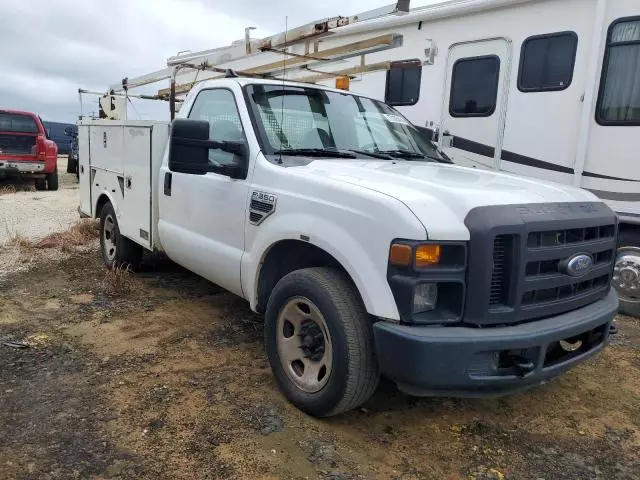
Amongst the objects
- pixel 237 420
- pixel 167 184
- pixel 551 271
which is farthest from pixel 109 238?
pixel 551 271

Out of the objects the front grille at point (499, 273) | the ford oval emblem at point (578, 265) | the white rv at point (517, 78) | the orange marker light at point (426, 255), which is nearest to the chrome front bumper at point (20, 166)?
the white rv at point (517, 78)

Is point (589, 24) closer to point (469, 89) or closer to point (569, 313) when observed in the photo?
point (469, 89)

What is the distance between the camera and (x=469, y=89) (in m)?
6.50

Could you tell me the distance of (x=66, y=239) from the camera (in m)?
7.44

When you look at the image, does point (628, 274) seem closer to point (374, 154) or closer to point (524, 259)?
point (374, 154)

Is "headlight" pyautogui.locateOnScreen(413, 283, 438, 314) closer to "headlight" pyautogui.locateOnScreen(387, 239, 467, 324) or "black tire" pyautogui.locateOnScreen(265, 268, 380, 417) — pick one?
"headlight" pyautogui.locateOnScreen(387, 239, 467, 324)

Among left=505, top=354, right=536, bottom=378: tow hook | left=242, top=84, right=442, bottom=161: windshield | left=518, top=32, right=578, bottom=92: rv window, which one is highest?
left=518, top=32, right=578, bottom=92: rv window

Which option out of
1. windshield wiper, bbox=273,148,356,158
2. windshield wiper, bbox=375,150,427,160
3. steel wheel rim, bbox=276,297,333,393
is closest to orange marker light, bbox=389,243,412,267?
steel wheel rim, bbox=276,297,333,393

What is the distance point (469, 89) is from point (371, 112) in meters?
2.48

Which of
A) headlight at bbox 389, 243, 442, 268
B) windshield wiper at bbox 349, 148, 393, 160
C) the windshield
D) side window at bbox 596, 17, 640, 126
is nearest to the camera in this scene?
headlight at bbox 389, 243, 442, 268

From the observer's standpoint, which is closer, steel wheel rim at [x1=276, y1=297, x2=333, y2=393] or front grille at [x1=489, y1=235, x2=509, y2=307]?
front grille at [x1=489, y1=235, x2=509, y2=307]

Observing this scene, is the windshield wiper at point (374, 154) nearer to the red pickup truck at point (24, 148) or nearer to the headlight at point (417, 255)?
the headlight at point (417, 255)

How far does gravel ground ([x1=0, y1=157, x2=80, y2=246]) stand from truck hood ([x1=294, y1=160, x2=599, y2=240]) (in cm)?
591

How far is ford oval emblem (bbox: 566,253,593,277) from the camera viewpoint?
286 centimetres
